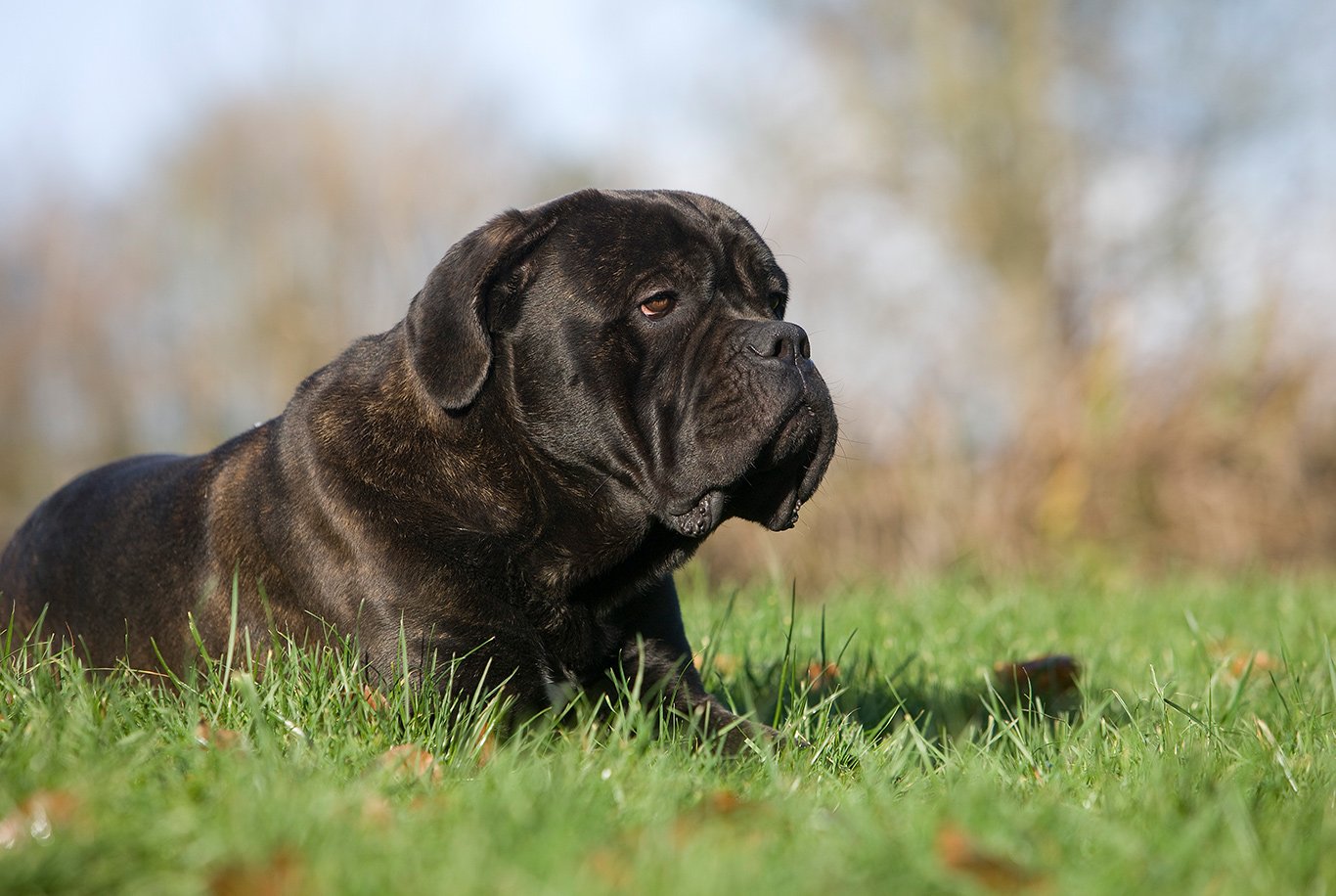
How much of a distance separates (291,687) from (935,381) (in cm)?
763

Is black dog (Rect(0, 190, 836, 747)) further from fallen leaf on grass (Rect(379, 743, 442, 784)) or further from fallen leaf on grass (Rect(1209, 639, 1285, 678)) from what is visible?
fallen leaf on grass (Rect(1209, 639, 1285, 678))

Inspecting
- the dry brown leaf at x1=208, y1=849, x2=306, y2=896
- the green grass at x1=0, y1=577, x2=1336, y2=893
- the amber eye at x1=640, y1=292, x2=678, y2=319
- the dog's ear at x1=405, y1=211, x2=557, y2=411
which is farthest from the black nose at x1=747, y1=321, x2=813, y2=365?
the dry brown leaf at x1=208, y1=849, x2=306, y2=896

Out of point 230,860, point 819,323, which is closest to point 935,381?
point 819,323

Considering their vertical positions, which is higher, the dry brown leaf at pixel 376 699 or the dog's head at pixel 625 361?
the dog's head at pixel 625 361

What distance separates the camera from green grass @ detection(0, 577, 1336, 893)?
71.9 inches

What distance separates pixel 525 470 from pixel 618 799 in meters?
1.29

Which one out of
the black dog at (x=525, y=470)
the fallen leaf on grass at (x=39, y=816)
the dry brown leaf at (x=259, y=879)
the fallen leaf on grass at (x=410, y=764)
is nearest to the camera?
the dry brown leaf at (x=259, y=879)

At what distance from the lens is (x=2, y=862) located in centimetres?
176

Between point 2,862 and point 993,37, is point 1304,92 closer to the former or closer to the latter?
point 993,37

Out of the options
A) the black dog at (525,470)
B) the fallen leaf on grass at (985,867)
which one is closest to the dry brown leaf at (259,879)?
the fallen leaf on grass at (985,867)

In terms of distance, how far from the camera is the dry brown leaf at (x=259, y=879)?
69.4 inches

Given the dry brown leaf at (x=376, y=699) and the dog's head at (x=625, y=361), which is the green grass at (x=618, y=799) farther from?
the dog's head at (x=625, y=361)

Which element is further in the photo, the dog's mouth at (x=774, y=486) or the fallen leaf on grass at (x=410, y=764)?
the dog's mouth at (x=774, y=486)

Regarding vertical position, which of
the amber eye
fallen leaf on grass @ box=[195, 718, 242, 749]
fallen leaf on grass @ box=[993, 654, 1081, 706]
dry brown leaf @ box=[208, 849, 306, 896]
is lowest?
fallen leaf on grass @ box=[993, 654, 1081, 706]
